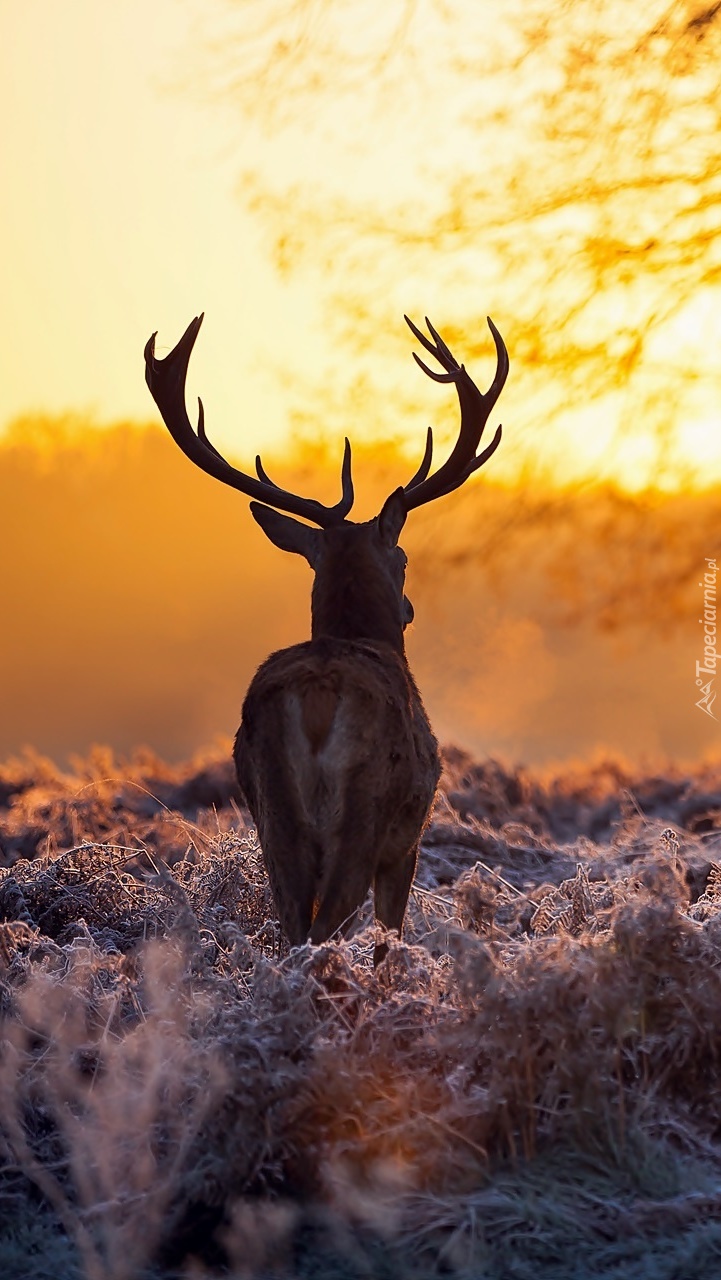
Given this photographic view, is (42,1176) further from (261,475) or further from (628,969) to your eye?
(261,475)

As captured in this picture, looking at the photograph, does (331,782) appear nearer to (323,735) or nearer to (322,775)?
(322,775)

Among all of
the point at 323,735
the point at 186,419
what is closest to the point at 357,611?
the point at 323,735

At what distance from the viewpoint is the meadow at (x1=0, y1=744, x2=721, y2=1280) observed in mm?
4766

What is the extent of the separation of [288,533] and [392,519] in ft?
1.84

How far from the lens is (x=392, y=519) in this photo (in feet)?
26.5

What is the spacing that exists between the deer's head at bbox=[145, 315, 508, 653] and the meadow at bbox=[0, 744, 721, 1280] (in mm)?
A: 1663

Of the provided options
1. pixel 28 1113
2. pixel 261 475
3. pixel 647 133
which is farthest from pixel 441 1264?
pixel 647 133

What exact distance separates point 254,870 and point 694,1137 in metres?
3.85

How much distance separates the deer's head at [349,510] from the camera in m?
7.78

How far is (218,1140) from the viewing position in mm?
5031

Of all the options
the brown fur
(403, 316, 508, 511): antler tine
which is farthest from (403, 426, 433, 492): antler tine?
the brown fur

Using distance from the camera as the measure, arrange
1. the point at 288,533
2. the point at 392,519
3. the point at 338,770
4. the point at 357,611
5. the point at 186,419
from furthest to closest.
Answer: the point at 186,419 → the point at 288,533 → the point at 392,519 → the point at 357,611 → the point at 338,770

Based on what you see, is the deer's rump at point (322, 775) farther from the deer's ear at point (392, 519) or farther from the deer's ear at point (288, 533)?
the deer's ear at point (288, 533)

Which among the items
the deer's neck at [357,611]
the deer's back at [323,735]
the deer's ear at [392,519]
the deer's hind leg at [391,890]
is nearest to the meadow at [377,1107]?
the deer's hind leg at [391,890]
